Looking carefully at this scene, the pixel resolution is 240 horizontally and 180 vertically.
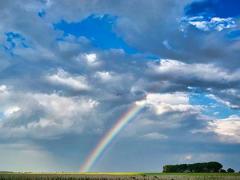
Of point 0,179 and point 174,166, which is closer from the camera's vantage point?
point 0,179

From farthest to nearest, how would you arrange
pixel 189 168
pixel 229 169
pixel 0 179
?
pixel 189 168, pixel 229 169, pixel 0 179

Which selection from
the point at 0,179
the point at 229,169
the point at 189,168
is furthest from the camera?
the point at 189,168

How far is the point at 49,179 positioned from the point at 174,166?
102 metres

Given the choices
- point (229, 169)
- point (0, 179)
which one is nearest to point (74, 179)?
point (0, 179)

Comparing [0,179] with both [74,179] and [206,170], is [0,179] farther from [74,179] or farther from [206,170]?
[206,170]

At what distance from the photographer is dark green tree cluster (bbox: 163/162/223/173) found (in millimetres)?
175750

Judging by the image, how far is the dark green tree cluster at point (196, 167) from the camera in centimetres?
17575

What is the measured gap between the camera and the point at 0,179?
270 ft

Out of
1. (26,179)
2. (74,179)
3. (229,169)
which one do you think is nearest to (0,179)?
(26,179)

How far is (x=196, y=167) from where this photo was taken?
17975 centimetres

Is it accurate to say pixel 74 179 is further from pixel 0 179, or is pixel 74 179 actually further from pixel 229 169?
pixel 229 169

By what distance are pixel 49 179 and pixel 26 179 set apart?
4.50 meters

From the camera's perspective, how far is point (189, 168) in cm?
17938

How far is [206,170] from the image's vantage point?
175m
